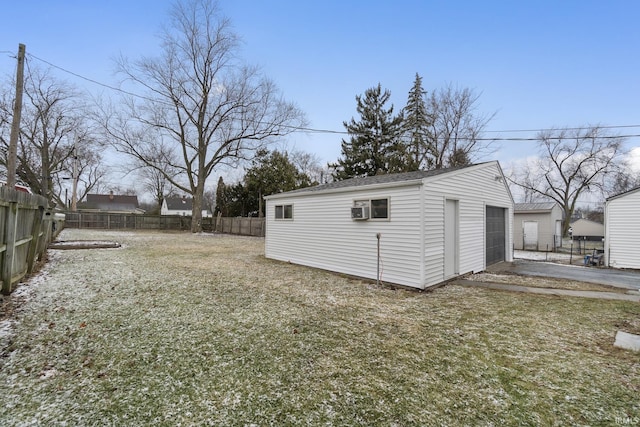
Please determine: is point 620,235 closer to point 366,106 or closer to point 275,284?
point 275,284

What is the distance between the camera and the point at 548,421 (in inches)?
87.0

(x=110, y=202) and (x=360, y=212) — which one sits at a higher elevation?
(x=110, y=202)

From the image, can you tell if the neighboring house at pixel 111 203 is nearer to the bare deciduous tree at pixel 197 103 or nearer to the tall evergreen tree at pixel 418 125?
the bare deciduous tree at pixel 197 103

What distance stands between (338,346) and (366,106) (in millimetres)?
26352

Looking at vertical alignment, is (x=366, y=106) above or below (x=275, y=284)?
above

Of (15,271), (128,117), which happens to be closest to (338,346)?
(15,271)

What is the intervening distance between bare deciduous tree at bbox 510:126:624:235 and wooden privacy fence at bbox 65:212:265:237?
77.0ft

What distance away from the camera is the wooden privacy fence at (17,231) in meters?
4.34

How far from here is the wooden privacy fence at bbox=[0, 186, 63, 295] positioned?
4.34m

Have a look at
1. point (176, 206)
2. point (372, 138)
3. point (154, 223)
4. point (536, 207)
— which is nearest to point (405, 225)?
point (536, 207)

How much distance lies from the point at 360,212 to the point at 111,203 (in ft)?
179

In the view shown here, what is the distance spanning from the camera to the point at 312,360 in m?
3.12

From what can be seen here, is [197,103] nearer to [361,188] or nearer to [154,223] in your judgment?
[154,223]

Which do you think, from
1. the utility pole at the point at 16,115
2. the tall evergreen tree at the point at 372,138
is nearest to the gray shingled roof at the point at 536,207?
the tall evergreen tree at the point at 372,138
